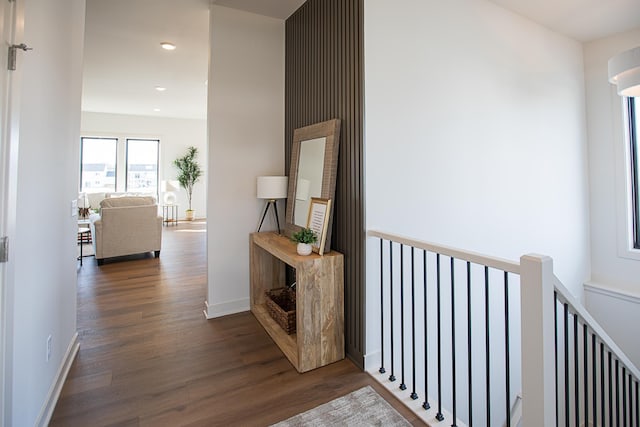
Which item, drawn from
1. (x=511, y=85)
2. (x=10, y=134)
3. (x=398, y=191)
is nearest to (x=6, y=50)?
(x=10, y=134)

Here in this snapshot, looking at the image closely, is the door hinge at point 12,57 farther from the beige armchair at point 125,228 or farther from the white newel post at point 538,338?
the beige armchair at point 125,228

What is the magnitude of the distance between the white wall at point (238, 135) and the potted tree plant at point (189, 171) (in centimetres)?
666

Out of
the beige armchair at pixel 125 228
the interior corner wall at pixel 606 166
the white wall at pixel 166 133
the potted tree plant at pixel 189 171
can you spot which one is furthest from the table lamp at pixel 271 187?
the potted tree plant at pixel 189 171

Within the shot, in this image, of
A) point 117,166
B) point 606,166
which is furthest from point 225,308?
point 117,166

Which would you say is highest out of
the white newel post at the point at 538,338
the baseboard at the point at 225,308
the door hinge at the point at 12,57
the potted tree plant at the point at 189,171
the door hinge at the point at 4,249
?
the potted tree plant at the point at 189,171

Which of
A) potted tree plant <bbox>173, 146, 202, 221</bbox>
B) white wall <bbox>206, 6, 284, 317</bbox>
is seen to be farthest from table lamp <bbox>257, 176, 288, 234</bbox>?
potted tree plant <bbox>173, 146, 202, 221</bbox>

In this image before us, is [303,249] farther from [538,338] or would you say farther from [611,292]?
[611,292]

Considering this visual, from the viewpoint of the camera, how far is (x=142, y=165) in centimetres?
888

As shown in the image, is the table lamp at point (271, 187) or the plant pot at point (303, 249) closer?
the plant pot at point (303, 249)

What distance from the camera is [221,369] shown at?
7.32ft

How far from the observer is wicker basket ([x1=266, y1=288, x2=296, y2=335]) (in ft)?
8.48

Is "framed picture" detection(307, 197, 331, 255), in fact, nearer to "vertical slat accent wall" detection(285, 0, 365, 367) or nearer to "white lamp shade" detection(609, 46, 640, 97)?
"vertical slat accent wall" detection(285, 0, 365, 367)

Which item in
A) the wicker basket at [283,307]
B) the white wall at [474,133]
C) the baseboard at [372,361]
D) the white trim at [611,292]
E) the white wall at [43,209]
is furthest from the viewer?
the white trim at [611,292]

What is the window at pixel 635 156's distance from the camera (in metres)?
3.83
